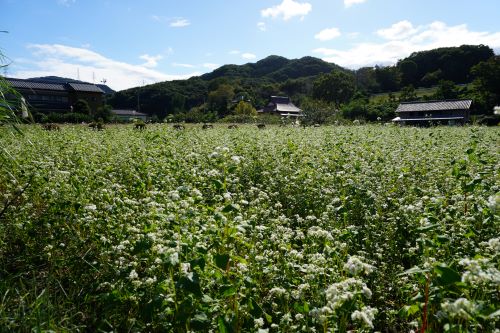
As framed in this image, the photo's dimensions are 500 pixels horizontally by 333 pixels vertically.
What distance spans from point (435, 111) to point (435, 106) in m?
1.09

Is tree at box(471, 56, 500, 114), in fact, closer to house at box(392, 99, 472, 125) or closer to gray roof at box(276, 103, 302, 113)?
house at box(392, 99, 472, 125)

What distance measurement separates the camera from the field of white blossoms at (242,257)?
240 centimetres

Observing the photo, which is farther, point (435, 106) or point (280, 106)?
point (280, 106)

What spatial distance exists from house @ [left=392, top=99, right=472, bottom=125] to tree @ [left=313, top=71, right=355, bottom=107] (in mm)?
21020

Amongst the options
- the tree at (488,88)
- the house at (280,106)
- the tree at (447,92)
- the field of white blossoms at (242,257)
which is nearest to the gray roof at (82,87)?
the house at (280,106)

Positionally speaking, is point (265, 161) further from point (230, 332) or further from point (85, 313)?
point (230, 332)

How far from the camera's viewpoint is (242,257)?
12.7 ft

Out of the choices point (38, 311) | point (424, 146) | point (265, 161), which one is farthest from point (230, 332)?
point (424, 146)

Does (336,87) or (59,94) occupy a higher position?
(336,87)

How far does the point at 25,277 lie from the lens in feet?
12.7

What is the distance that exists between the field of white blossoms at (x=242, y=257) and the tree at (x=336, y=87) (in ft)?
228

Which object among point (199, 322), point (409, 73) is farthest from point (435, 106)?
point (199, 322)

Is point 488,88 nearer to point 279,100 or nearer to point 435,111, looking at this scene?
point 435,111

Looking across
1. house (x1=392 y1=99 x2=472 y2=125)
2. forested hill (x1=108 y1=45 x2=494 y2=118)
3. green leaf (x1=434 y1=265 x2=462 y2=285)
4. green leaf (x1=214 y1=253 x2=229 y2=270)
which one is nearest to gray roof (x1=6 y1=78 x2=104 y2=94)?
forested hill (x1=108 y1=45 x2=494 y2=118)
